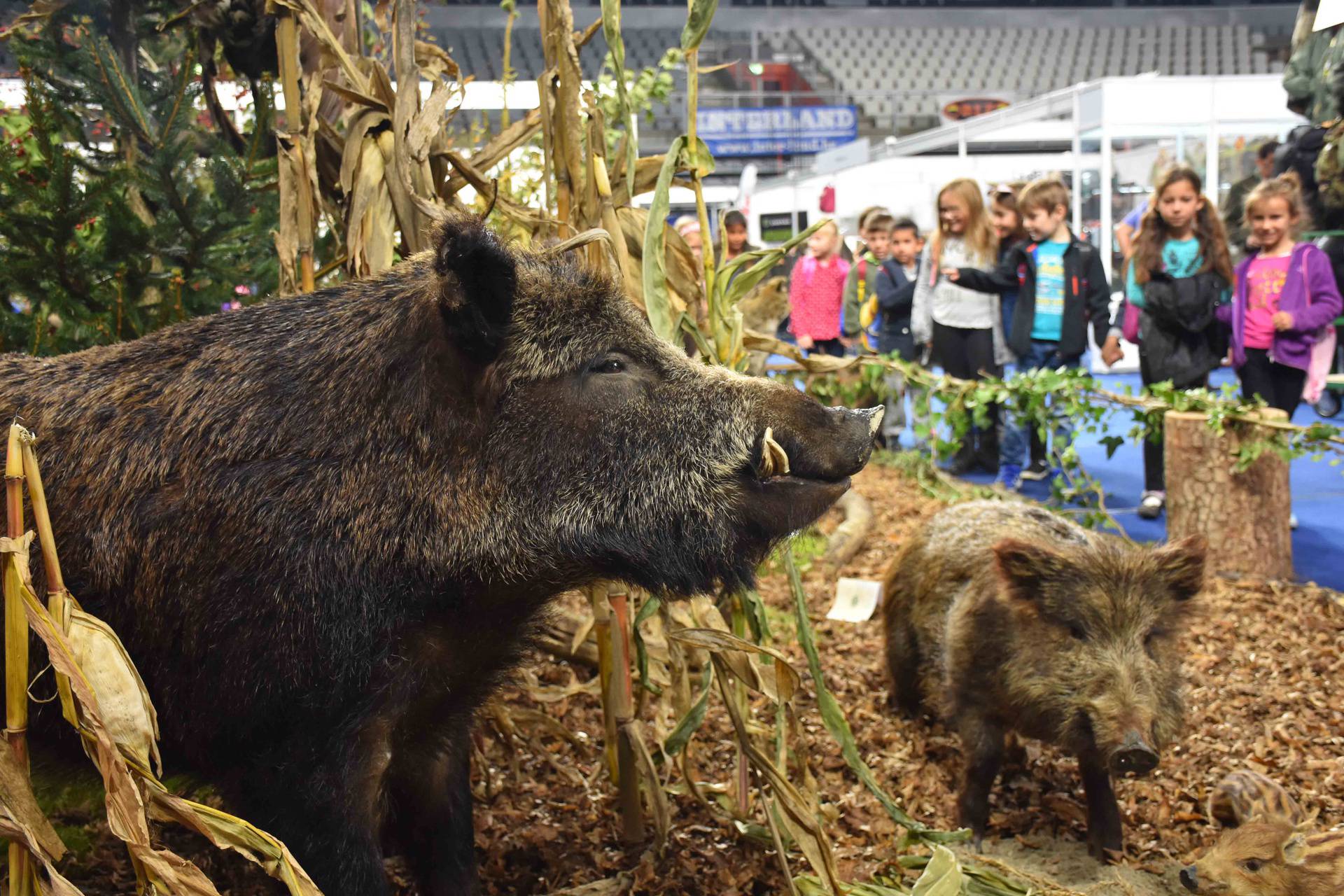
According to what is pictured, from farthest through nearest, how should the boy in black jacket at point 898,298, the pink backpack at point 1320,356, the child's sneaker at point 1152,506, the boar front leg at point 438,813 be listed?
the boy in black jacket at point 898,298
the child's sneaker at point 1152,506
the pink backpack at point 1320,356
the boar front leg at point 438,813

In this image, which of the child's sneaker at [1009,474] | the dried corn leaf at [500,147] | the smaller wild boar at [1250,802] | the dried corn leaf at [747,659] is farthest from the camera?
the child's sneaker at [1009,474]

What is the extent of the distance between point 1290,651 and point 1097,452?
5.05 metres

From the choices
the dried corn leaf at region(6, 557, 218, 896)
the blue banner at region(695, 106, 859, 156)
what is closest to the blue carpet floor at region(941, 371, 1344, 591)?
the dried corn leaf at region(6, 557, 218, 896)

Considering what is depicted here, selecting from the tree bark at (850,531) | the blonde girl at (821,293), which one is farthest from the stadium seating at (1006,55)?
the tree bark at (850,531)

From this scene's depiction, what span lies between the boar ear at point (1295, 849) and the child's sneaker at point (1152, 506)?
4367 millimetres

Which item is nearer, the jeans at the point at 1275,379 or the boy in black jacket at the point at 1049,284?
the jeans at the point at 1275,379

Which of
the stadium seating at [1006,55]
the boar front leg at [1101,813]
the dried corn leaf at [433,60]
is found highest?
the stadium seating at [1006,55]

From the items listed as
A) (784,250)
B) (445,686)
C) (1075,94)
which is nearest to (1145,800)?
(784,250)

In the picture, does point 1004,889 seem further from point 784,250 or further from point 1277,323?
point 1277,323

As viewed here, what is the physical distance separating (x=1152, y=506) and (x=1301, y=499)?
Result: 1132 millimetres

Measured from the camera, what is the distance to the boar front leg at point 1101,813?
119 inches

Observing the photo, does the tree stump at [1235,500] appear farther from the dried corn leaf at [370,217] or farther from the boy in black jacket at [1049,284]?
the dried corn leaf at [370,217]

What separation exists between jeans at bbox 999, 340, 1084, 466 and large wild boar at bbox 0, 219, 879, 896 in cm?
545

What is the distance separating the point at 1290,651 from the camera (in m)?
4.37
